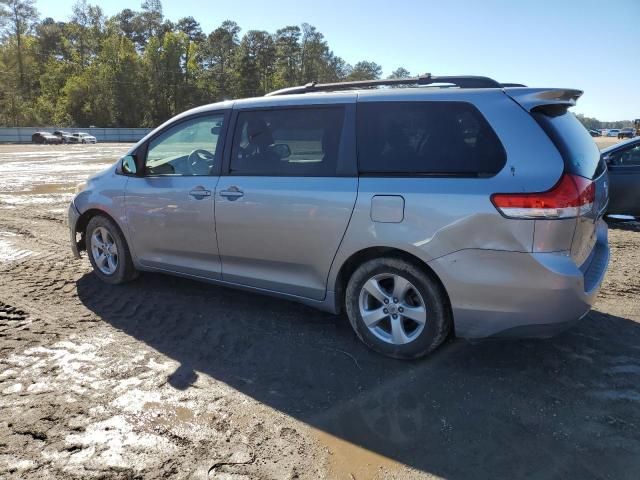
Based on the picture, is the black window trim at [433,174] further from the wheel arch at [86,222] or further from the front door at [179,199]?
the wheel arch at [86,222]

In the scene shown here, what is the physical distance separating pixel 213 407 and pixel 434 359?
159 centimetres

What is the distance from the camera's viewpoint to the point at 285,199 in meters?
3.88

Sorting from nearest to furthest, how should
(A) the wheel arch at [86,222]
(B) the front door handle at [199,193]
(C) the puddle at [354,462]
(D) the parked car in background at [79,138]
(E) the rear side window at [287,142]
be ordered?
(C) the puddle at [354,462], (E) the rear side window at [287,142], (B) the front door handle at [199,193], (A) the wheel arch at [86,222], (D) the parked car in background at [79,138]

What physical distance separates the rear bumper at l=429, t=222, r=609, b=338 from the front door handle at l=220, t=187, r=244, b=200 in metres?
1.69

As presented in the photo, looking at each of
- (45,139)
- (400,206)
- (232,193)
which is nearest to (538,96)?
(400,206)

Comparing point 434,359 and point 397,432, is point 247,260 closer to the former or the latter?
point 434,359

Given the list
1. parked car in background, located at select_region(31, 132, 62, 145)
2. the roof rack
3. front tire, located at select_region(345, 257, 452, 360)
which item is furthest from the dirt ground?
parked car in background, located at select_region(31, 132, 62, 145)

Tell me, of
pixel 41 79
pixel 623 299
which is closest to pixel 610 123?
pixel 41 79

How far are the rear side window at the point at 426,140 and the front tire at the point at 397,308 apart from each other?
676 mm

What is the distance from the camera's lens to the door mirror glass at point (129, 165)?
4.98 meters

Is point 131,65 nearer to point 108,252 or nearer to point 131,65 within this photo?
point 131,65

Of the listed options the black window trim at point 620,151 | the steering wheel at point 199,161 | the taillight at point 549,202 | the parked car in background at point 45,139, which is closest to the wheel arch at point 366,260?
the taillight at point 549,202

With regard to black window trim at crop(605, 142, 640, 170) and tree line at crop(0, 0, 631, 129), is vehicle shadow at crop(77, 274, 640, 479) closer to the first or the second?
black window trim at crop(605, 142, 640, 170)

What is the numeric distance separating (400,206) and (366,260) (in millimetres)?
507
